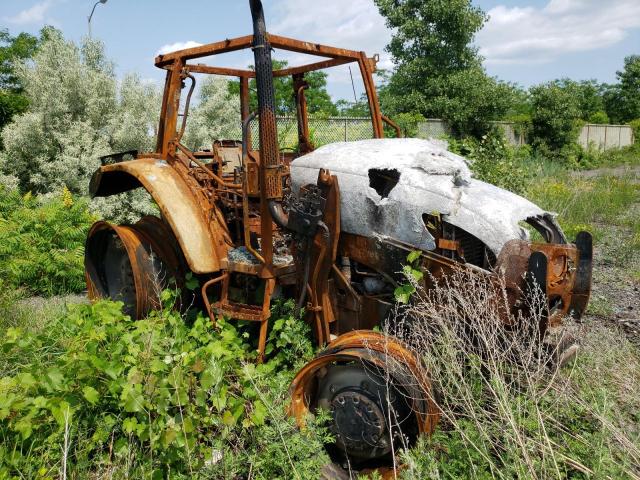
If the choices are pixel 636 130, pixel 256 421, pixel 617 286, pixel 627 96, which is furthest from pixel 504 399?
pixel 627 96

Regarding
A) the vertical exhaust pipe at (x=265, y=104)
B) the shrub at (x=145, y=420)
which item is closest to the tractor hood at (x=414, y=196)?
the vertical exhaust pipe at (x=265, y=104)

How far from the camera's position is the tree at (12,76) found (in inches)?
490

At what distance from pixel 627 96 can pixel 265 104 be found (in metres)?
41.9

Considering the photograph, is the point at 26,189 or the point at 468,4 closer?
the point at 26,189

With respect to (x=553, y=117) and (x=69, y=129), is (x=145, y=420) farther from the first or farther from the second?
(x=553, y=117)

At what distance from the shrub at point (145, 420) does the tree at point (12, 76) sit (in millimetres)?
8884

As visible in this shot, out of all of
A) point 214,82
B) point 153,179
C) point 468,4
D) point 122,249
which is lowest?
point 122,249

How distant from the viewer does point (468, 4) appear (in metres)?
20.1

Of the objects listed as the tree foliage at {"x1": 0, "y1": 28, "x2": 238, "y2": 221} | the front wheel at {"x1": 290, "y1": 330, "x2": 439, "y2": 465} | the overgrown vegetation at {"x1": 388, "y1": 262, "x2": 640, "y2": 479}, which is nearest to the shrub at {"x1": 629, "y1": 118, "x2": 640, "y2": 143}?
the tree foliage at {"x1": 0, "y1": 28, "x2": 238, "y2": 221}

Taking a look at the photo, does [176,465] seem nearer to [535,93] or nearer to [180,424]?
[180,424]

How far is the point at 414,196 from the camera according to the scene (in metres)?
3.03

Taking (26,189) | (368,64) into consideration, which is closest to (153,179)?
(368,64)

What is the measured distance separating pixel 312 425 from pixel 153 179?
2.15 m

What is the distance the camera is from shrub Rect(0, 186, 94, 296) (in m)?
5.93
